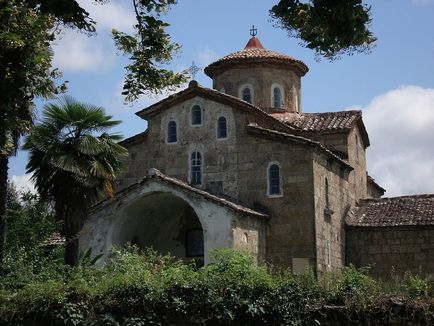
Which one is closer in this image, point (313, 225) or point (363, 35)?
point (363, 35)

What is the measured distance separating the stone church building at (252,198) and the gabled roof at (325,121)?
58mm

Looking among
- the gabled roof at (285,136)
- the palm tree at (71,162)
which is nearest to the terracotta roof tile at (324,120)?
the gabled roof at (285,136)

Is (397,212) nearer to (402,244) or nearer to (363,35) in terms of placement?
(402,244)

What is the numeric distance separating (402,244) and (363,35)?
61.0 ft

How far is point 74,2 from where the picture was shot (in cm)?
923

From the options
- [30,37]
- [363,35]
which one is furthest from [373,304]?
[30,37]

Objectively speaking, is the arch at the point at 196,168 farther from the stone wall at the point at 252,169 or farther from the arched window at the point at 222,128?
the arched window at the point at 222,128

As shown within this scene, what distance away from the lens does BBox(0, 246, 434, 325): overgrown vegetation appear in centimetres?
1187

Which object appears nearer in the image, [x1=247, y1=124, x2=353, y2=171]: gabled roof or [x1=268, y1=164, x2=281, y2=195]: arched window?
[x1=247, y1=124, x2=353, y2=171]: gabled roof

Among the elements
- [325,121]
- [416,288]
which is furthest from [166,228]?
[416,288]

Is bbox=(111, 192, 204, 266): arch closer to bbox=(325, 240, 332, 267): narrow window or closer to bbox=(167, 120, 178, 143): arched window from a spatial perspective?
bbox=(167, 120, 178, 143): arched window

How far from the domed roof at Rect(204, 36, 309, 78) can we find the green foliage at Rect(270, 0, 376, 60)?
22480 millimetres

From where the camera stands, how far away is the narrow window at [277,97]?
30.8 meters

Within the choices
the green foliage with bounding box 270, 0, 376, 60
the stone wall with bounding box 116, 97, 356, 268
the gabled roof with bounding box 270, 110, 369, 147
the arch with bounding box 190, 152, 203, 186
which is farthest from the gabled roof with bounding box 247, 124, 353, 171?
the green foliage with bounding box 270, 0, 376, 60
